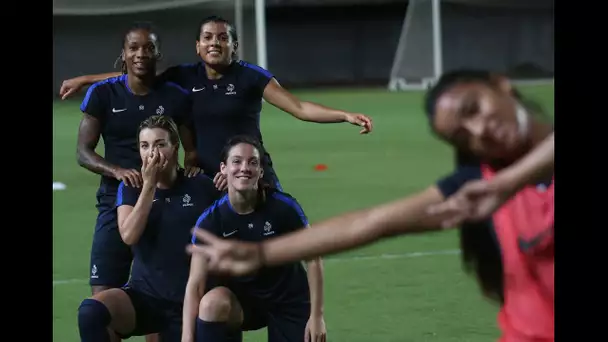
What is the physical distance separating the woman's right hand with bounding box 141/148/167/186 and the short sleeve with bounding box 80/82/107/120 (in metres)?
0.29

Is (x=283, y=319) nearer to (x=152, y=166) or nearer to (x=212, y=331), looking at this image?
(x=212, y=331)

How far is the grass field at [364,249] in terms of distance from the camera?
423 cm

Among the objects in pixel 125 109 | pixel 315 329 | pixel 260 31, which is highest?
pixel 260 31

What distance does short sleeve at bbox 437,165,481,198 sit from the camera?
8.82ft

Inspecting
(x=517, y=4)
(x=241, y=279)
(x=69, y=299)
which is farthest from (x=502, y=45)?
(x=241, y=279)

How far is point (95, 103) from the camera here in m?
3.74

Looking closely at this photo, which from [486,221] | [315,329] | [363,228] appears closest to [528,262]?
[486,221]

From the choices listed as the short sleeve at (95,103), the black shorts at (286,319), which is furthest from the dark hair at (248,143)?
the short sleeve at (95,103)

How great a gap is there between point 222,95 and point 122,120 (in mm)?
326
